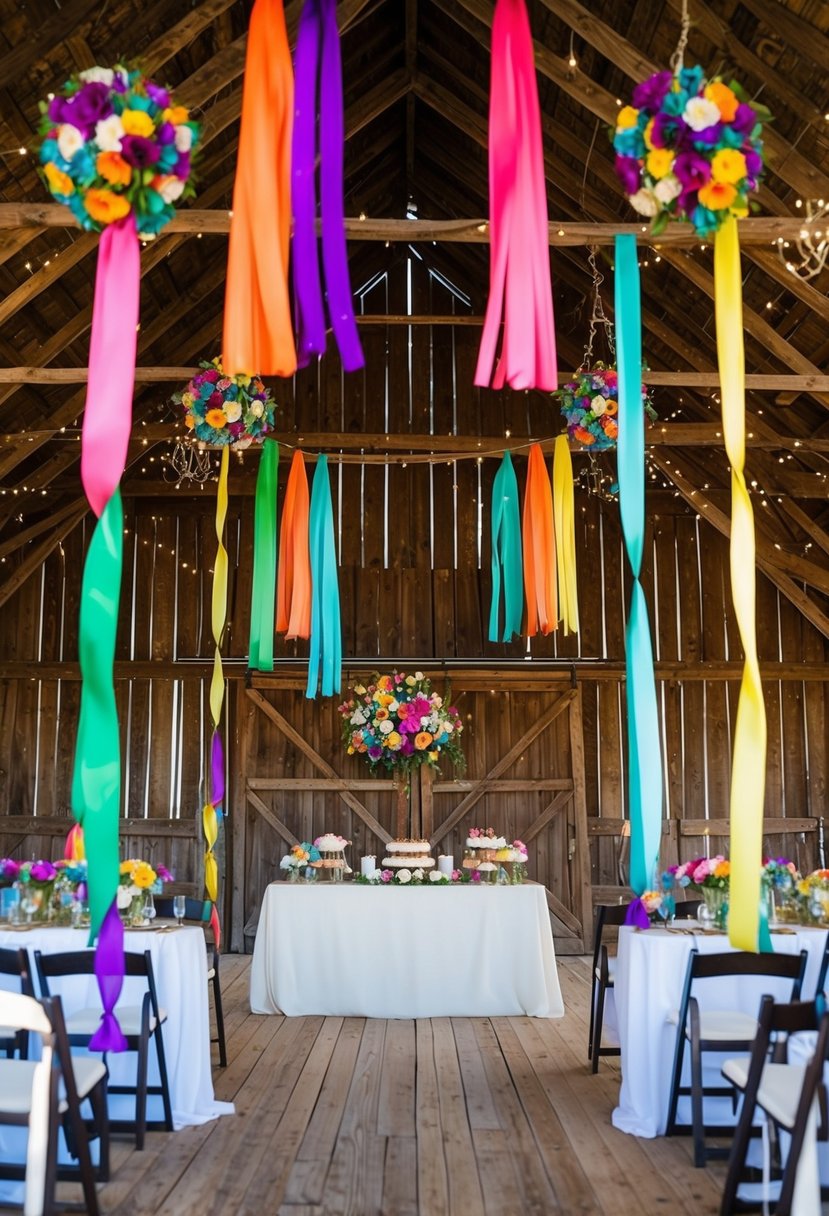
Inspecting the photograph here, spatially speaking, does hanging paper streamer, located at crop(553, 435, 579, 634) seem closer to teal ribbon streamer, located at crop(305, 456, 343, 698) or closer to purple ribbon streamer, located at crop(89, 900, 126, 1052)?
teal ribbon streamer, located at crop(305, 456, 343, 698)

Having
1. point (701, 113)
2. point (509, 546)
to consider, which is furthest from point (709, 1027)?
point (509, 546)

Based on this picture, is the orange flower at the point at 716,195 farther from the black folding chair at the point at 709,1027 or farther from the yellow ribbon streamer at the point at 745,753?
the black folding chair at the point at 709,1027

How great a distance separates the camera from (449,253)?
36.4 feet

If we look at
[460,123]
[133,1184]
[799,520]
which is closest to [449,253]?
[460,123]

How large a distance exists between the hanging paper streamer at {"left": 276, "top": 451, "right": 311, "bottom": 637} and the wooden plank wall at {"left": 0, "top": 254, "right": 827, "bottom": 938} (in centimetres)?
272

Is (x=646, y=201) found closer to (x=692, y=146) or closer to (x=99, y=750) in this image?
(x=692, y=146)

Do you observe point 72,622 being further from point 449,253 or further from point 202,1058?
point 202,1058

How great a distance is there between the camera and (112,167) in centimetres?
366

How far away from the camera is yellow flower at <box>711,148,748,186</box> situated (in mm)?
3752

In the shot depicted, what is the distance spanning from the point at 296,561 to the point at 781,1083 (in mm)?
4932

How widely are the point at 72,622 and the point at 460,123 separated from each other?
5825mm

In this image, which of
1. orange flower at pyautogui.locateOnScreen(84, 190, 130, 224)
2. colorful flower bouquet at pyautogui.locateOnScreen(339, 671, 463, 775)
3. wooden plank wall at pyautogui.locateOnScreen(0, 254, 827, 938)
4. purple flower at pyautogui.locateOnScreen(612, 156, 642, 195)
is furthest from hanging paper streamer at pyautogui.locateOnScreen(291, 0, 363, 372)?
wooden plank wall at pyautogui.locateOnScreen(0, 254, 827, 938)

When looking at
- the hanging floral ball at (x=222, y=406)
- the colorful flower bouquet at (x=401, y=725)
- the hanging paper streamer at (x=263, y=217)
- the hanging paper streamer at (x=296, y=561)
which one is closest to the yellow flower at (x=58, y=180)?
the hanging paper streamer at (x=263, y=217)

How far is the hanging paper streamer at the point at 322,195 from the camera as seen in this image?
4102 mm
